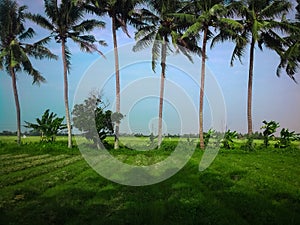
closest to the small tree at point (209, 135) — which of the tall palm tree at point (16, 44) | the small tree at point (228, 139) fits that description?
the small tree at point (228, 139)

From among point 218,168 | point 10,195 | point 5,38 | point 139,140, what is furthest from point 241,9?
point 10,195

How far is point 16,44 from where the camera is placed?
90.1 feet

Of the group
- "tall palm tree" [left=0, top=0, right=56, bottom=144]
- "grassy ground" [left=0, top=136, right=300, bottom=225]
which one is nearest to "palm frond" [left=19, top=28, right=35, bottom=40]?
"tall palm tree" [left=0, top=0, right=56, bottom=144]

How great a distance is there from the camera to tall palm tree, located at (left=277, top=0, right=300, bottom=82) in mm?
25748

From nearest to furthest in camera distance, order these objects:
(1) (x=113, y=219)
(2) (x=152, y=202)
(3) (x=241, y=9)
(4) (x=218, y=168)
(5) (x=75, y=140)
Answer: (1) (x=113, y=219), (2) (x=152, y=202), (4) (x=218, y=168), (3) (x=241, y=9), (5) (x=75, y=140)

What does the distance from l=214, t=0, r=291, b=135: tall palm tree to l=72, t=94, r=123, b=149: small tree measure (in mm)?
10705

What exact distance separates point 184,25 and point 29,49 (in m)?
13.3

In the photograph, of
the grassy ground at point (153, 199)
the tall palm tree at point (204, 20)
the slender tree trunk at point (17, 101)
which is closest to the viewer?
the grassy ground at point (153, 199)

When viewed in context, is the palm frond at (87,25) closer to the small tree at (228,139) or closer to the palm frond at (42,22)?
the palm frond at (42,22)

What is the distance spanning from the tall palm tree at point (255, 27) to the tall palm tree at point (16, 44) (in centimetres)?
1525

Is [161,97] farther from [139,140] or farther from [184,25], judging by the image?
[184,25]

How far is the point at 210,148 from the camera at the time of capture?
85.1 ft

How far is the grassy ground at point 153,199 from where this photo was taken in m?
7.00

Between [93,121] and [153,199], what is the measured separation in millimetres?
18030
